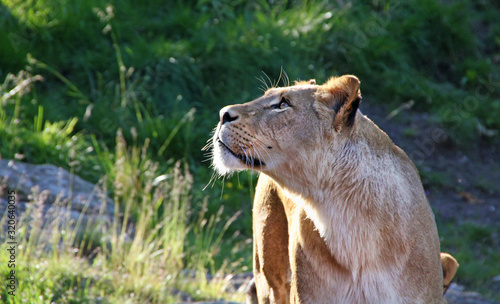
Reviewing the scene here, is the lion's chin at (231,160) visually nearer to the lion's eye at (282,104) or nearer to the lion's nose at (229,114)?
the lion's nose at (229,114)

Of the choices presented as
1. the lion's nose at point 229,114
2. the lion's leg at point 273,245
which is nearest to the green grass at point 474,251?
the lion's leg at point 273,245

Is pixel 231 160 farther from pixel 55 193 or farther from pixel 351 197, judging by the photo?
pixel 55 193

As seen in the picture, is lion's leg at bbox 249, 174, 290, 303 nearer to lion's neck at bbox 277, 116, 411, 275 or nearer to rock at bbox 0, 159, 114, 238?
lion's neck at bbox 277, 116, 411, 275

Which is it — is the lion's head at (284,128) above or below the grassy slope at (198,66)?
above

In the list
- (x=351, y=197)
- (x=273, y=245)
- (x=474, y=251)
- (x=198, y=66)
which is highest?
(x=351, y=197)

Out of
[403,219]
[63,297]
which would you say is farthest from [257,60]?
[403,219]

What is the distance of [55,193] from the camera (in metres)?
5.70

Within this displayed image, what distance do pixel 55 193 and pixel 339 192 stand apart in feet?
10.7

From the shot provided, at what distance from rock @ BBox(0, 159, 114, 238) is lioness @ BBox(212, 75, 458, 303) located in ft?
8.16

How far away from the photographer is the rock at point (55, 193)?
544 centimetres

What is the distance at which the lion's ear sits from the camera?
10.2 ft

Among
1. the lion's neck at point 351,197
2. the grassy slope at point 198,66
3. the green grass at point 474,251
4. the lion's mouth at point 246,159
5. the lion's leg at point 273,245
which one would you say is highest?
the lion's mouth at point 246,159

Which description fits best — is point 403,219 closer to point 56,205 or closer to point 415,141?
point 56,205

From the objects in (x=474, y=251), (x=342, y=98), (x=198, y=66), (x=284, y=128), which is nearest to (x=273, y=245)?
(x=284, y=128)
